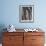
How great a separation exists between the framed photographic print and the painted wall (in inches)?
3.6

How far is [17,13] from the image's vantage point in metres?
3.99

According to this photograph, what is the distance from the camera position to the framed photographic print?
398 cm

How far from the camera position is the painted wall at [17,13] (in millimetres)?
3974

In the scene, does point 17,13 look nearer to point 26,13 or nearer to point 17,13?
point 17,13

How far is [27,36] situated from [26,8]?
946 mm

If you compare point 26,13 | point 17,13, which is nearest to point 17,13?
point 17,13

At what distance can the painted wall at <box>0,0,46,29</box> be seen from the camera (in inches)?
156

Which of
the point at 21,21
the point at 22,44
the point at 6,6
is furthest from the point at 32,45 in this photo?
the point at 6,6

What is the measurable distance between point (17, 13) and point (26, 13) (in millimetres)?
279

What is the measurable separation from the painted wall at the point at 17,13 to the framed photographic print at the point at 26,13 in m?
0.09

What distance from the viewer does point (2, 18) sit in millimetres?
4000

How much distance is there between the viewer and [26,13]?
4.01 metres

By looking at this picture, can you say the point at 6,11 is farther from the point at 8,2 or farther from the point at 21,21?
the point at 21,21

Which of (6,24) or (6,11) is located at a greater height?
(6,11)
